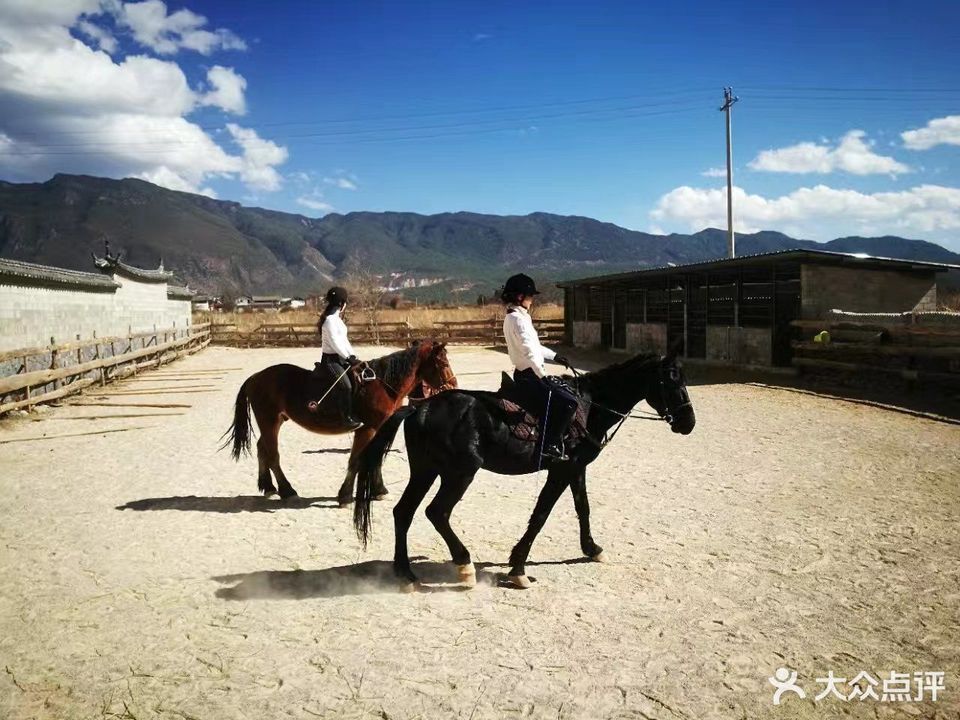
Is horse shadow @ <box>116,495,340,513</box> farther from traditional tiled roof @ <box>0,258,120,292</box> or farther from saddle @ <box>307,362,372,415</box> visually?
traditional tiled roof @ <box>0,258,120,292</box>

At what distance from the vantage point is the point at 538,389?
441 centimetres

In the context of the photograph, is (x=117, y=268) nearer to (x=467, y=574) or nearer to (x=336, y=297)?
(x=336, y=297)

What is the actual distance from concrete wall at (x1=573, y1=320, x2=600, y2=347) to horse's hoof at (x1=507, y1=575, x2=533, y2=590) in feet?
74.7

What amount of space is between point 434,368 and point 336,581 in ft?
8.73

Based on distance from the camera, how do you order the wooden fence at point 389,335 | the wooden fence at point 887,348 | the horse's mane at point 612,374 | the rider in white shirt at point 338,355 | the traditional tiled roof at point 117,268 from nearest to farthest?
the horse's mane at point 612,374 < the rider in white shirt at point 338,355 < the wooden fence at point 887,348 < the traditional tiled roof at point 117,268 < the wooden fence at point 389,335

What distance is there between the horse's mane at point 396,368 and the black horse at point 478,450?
1.86 meters

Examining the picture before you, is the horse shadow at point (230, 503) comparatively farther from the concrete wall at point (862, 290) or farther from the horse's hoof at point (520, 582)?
the concrete wall at point (862, 290)

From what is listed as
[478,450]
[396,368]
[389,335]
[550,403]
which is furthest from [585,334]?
[478,450]

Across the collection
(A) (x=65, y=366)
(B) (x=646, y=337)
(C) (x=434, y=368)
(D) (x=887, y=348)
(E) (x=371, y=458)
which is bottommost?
(E) (x=371, y=458)

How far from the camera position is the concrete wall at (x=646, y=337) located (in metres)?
21.5

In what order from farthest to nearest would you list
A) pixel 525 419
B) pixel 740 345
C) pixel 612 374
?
pixel 740 345 < pixel 612 374 < pixel 525 419

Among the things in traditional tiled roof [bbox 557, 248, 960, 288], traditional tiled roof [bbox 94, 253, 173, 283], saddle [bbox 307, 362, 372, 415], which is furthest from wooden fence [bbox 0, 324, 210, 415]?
traditional tiled roof [bbox 557, 248, 960, 288]

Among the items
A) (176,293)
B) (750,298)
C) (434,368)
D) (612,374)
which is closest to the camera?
(612,374)

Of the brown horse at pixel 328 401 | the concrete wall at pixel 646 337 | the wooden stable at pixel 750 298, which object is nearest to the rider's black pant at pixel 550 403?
the brown horse at pixel 328 401
